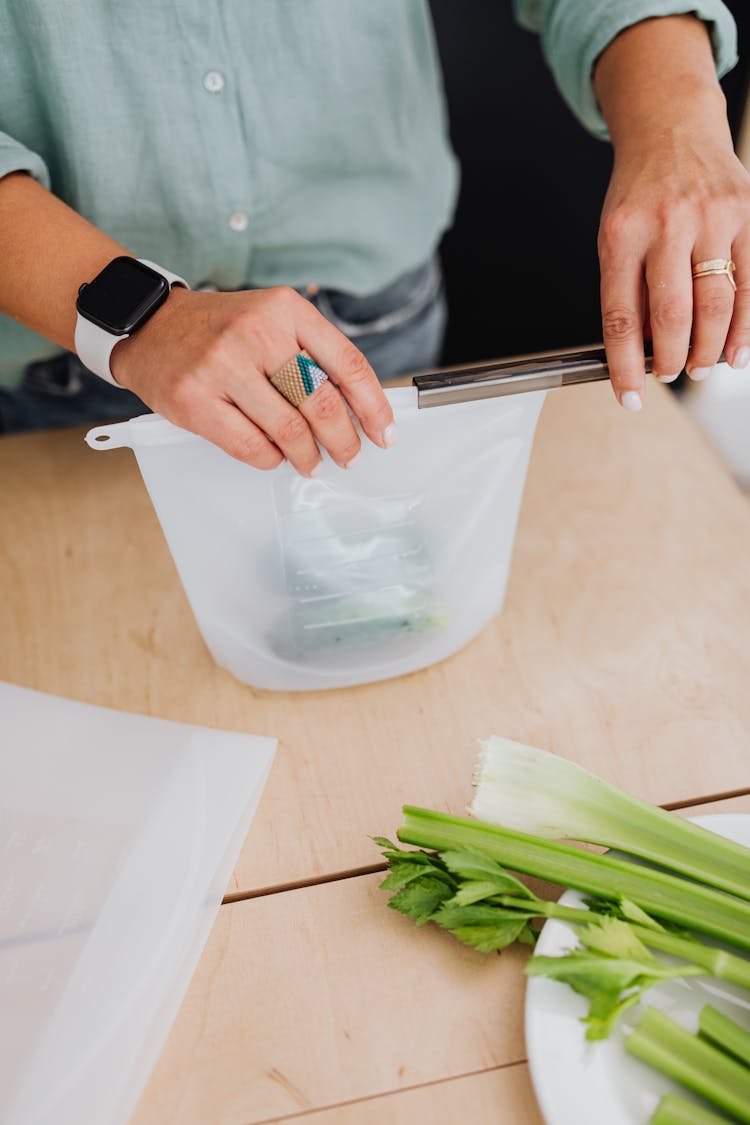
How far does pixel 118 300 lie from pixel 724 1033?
0.63 m

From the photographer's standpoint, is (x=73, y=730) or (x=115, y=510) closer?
(x=73, y=730)

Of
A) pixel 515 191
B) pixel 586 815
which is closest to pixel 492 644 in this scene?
pixel 586 815

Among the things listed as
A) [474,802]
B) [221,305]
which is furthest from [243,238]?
[474,802]

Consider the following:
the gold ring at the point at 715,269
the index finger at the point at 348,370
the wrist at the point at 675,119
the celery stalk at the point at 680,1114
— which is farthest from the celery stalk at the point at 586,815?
the wrist at the point at 675,119

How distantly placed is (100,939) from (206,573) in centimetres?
28

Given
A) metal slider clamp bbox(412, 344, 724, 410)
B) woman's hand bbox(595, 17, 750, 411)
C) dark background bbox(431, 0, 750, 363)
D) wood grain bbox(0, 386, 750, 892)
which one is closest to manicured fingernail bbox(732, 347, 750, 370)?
woman's hand bbox(595, 17, 750, 411)

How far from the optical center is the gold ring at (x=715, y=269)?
69 cm

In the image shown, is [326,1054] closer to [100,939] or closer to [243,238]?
[100,939]

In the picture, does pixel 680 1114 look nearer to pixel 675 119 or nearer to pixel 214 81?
pixel 675 119

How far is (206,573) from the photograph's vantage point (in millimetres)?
739

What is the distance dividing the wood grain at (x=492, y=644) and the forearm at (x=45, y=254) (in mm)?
273

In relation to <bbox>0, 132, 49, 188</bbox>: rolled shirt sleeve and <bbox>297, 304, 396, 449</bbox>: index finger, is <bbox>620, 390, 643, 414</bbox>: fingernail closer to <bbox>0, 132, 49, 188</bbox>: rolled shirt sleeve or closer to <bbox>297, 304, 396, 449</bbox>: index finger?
<bbox>297, 304, 396, 449</bbox>: index finger

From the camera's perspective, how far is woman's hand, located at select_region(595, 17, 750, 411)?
688 mm

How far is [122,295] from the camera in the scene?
68 centimetres
